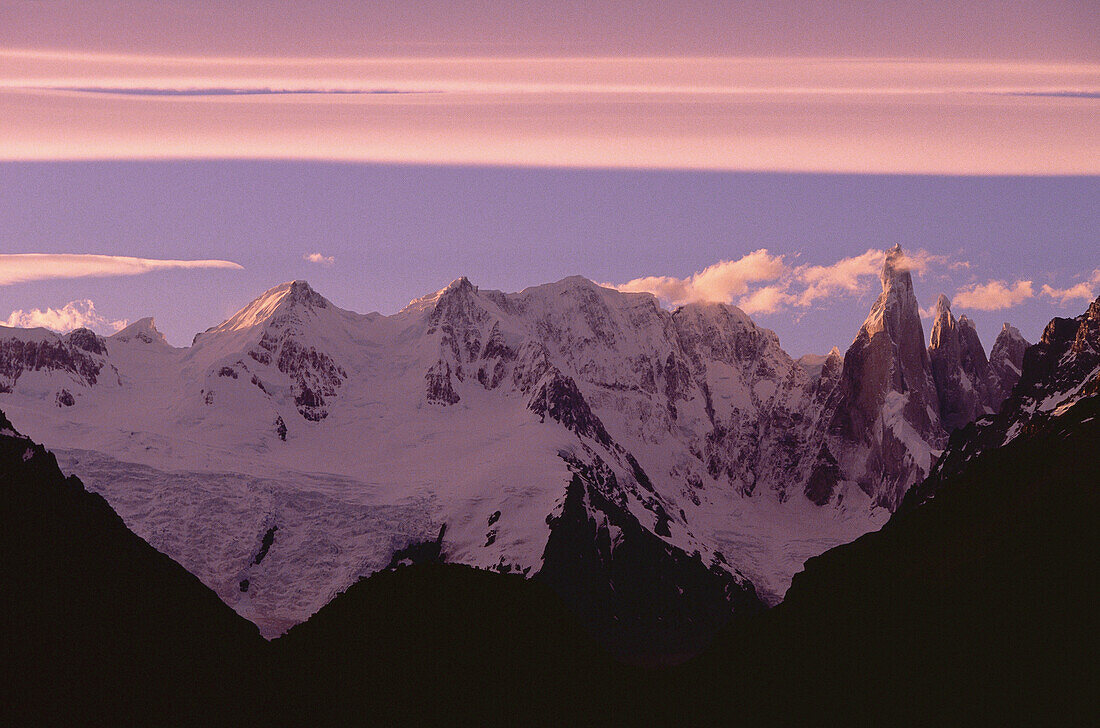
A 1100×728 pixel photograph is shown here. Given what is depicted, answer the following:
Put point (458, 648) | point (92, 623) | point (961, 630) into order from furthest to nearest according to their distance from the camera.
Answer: point (961, 630) < point (458, 648) < point (92, 623)

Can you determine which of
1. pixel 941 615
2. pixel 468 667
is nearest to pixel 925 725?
pixel 941 615

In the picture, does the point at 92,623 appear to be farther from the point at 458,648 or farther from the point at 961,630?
the point at 961,630

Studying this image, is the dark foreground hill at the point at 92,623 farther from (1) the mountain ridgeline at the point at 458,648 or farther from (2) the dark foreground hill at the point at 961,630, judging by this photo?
(2) the dark foreground hill at the point at 961,630

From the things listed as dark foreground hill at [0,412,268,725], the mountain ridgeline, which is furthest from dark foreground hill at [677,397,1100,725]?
dark foreground hill at [0,412,268,725]

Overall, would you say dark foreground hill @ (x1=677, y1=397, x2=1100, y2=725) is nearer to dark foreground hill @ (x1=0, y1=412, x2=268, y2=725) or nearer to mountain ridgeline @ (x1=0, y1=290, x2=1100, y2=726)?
mountain ridgeline @ (x1=0, y1=290, x2=1100, y2=726)

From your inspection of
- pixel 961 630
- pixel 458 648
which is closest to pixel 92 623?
pixel 458 648

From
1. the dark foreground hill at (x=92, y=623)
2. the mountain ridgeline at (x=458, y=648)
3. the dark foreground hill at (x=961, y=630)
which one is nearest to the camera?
the dark foreground hill at (x=92, y=623)

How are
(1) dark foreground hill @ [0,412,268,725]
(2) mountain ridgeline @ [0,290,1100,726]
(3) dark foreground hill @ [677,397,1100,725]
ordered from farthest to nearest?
(3) dark foreground hill @ [677,397,1100,725] → (2) mountain ridgeline @ [0,290,1100,726] → (1) dark foreground hill @ [0,412,268,725]

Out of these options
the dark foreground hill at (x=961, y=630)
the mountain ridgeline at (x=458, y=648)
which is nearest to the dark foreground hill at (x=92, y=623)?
the mountain ridgeline at (x=458, y=648)

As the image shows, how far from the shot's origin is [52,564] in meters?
130

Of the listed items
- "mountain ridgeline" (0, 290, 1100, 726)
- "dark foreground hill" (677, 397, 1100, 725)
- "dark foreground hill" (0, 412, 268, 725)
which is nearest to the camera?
"dark foreground hill" (0, 412, 268, 725)

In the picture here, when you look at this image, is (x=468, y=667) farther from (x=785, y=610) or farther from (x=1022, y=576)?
(x=785, y=610)

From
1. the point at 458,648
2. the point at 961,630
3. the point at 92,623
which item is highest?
the point at 92,623

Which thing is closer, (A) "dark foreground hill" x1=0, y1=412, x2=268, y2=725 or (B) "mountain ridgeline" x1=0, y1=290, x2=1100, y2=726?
(A) "dark foreground hill" x1=0, y1=412, x2=268, y2=725
